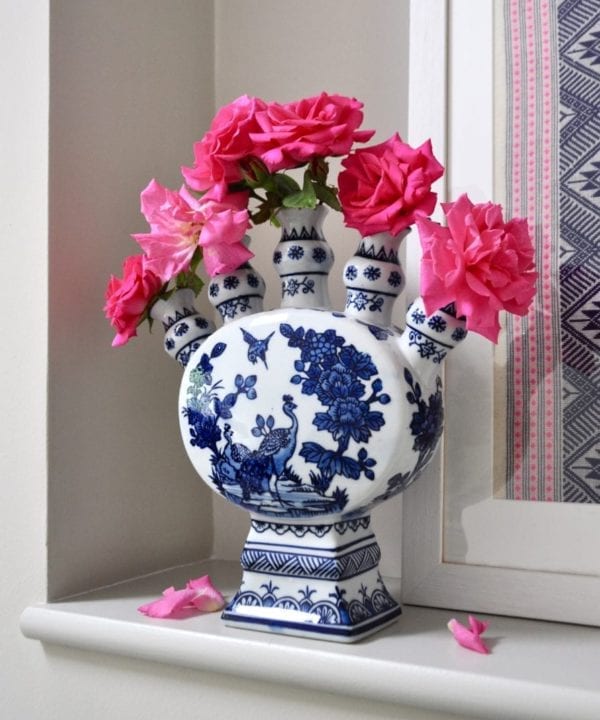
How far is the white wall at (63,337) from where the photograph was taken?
905mm

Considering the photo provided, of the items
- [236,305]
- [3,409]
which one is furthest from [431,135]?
[3,409]

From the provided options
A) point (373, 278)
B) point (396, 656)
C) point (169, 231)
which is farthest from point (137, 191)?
point (396, 656)

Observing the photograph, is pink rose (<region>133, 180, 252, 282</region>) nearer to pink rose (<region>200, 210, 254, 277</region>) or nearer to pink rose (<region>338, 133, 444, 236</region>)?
pink rose (<region>200, 210, 254, 277</region>)

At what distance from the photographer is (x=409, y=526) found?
0.88 metres

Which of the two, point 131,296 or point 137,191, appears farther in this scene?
point 137,191


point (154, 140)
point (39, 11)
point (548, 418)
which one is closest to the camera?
point (548, 418)

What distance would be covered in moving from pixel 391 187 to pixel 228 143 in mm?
144

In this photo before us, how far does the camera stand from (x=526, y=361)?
2.74ft

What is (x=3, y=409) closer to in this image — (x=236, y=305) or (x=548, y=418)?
(x=236, y=305)

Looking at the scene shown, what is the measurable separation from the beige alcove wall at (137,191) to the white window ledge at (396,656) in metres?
0.10

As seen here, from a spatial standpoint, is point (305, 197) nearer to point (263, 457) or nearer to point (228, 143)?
point (228, 143)

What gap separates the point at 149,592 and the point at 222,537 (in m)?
0.19

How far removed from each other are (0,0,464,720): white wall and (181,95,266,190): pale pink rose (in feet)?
0.71

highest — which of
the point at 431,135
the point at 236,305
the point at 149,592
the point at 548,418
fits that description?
the point at 431,135
